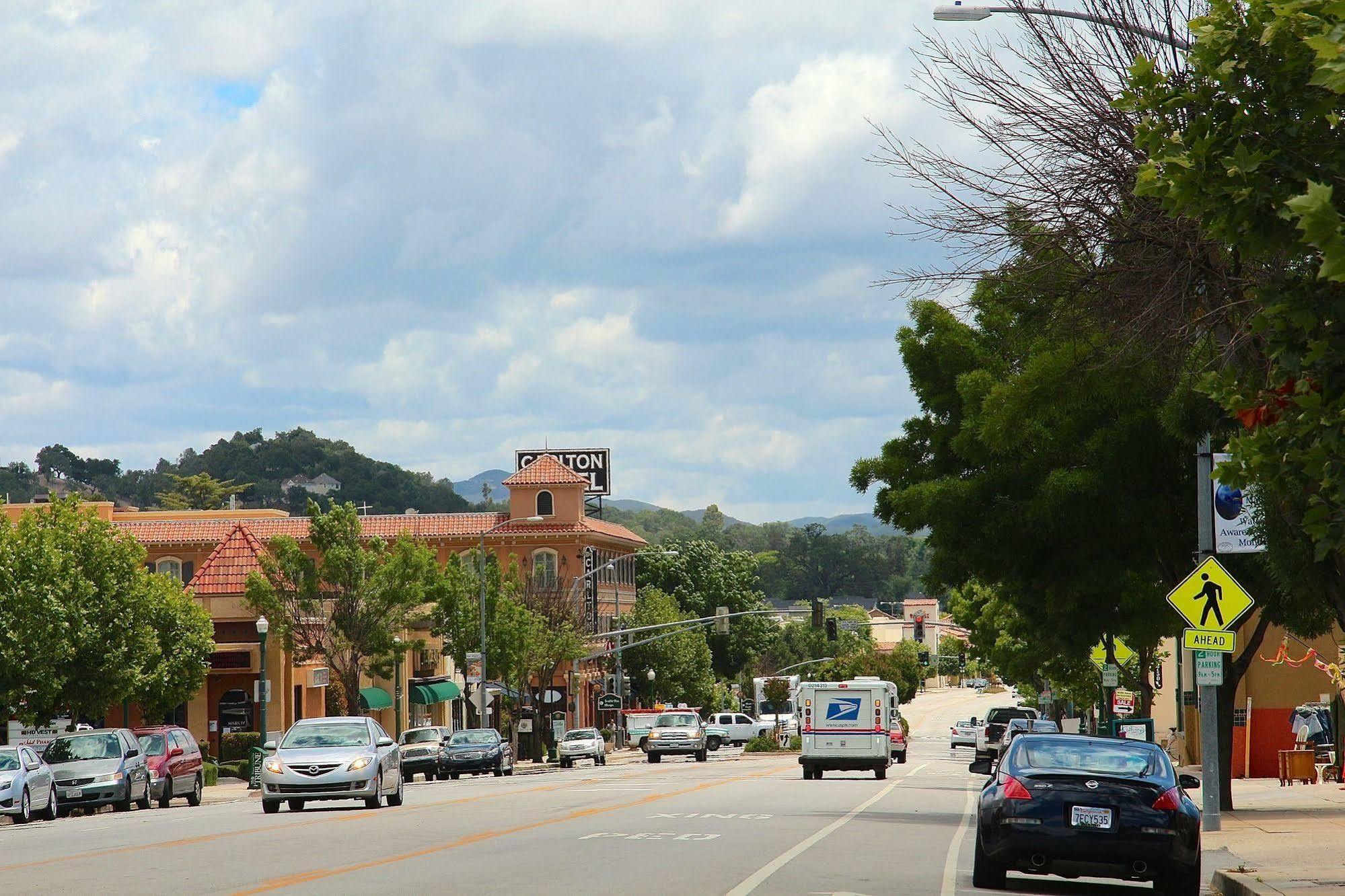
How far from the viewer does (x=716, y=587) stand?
117 metres

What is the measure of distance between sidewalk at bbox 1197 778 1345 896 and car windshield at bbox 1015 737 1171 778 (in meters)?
1.25

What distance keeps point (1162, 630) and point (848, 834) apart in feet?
35.5

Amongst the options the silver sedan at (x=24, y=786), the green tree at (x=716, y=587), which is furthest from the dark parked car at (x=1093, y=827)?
the green tree at (x=716, y=587)

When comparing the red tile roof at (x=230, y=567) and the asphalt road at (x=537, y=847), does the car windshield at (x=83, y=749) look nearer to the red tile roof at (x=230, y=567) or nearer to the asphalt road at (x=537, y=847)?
the asphalt road at (x=537, y=847)

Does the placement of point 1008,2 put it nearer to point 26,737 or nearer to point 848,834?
point 848,834

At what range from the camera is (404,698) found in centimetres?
6950

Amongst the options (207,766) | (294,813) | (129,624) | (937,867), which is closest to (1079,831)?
(937,867)

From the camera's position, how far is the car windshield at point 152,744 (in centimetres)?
3556

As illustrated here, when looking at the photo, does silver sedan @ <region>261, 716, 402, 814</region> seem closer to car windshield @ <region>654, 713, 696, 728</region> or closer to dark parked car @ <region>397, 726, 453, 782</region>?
dark parked car @ <region>397, 726, 453, 782</region>

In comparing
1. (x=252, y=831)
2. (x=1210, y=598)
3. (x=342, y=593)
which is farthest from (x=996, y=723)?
(x=252, y=831)

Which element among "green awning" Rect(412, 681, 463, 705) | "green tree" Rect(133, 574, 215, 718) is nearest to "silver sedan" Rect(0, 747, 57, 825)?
"green tree" Rect(133, 574, 215, 718)

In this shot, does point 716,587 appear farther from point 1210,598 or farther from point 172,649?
point 1210,598

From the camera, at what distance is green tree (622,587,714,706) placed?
326 ft

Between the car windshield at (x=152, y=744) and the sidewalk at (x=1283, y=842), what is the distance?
21844 millimetres
